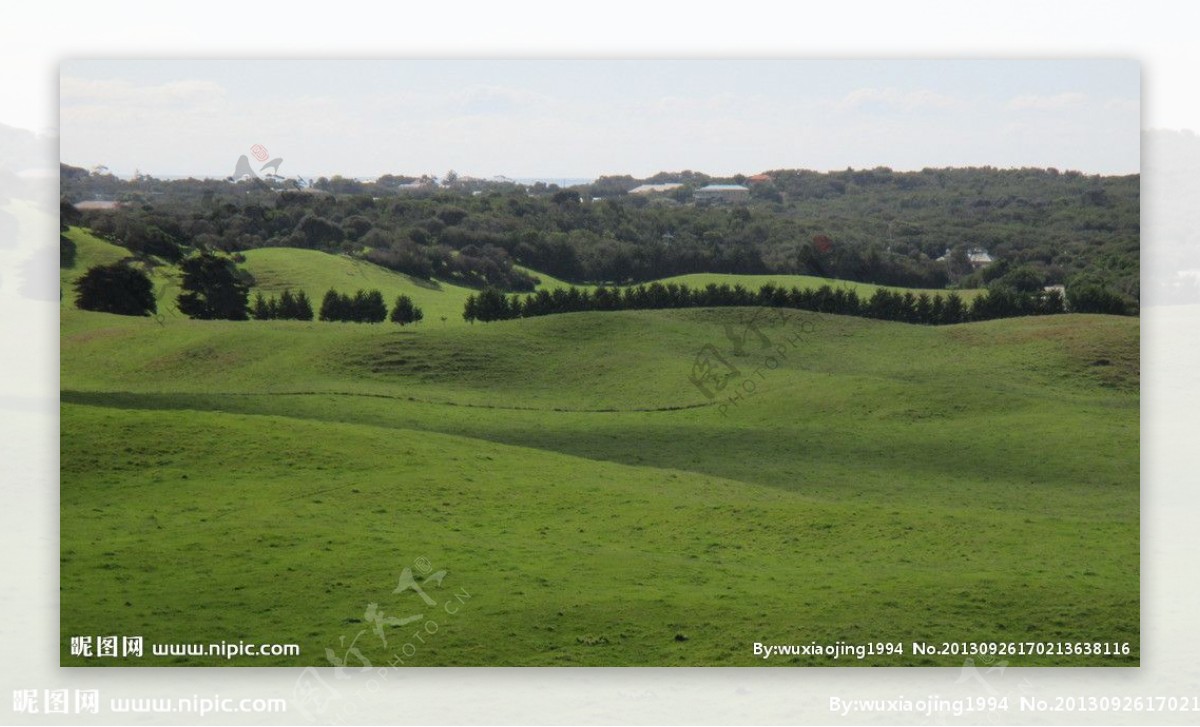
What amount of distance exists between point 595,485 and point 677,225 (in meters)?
5.00

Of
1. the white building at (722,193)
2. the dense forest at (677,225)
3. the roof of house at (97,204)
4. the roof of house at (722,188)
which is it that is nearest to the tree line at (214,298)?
the dense forest at (677,225)

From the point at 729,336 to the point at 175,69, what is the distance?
10180 millimetres

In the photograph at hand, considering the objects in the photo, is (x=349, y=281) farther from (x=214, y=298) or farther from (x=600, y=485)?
(x=600, y=485)

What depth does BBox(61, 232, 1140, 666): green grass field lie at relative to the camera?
51.8ft

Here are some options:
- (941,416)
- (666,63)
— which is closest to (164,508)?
(666,63)

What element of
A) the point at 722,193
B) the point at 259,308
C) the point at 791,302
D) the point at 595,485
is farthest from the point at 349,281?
the point at 791,302

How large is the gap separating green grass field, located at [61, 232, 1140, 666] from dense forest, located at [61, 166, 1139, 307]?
89cm

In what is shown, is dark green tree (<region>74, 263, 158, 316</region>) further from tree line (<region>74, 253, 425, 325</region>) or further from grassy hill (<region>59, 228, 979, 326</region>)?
grassy hill (<region>59, 228, 979, 326</region>)

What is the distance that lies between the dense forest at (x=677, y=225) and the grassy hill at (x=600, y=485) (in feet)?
3.32

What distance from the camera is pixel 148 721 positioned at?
1464 centimetres

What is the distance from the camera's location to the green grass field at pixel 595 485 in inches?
622

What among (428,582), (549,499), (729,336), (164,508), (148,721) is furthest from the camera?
(729,336)

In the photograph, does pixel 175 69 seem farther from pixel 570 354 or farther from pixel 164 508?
pixel 570 354

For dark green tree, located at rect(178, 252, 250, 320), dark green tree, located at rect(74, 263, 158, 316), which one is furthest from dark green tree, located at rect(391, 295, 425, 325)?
dark green tree, located at rect(74, 263, 158, 316)
